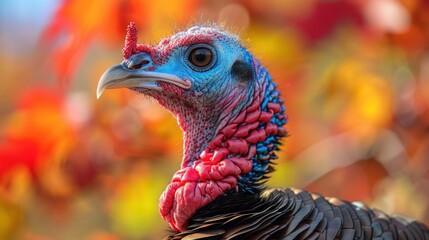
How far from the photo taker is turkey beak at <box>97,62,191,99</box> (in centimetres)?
186

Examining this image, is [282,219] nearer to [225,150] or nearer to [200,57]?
[225,150]

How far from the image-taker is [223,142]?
193 centimetres

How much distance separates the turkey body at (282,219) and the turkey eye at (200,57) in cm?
37

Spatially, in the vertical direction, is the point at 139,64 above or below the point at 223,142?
above

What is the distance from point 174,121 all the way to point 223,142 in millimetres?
1507

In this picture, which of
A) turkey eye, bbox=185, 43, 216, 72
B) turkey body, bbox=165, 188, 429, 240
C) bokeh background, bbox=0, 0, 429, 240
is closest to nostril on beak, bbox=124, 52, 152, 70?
turkey eye, bbox=185, 43, 216, 72

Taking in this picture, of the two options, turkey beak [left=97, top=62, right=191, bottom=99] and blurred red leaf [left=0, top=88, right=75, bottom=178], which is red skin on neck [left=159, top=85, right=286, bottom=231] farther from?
blurred red leaf [left=0, top=88, right=75, bottom=178]

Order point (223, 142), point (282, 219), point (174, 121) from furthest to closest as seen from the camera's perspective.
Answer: point (174, 121) < point (223, 142) < point (282, 219)

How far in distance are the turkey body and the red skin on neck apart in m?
0.03

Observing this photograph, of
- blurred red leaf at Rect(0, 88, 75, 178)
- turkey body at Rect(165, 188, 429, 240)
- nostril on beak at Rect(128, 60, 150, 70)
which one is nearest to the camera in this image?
turkey body at Rect(165, 188, 429, 240)

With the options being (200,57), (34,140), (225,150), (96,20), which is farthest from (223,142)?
(96,20)

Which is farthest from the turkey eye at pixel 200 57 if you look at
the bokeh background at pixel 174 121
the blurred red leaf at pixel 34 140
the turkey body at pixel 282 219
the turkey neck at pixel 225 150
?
the blurred red leaf at pixel 34 140

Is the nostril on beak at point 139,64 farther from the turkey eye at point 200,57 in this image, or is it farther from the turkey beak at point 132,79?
the turkey eye at point 200,57

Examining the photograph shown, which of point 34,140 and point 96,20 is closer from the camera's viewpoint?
point 34,140
